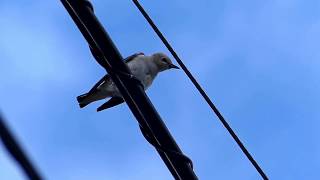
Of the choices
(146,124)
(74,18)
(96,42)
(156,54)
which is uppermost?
(156,54)

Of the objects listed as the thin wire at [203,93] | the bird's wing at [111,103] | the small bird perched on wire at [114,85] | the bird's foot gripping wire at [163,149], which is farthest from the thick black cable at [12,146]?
the bird's wing at [111,103]

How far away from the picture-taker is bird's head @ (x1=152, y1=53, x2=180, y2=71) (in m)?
10.1

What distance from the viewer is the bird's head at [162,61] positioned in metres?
10.1

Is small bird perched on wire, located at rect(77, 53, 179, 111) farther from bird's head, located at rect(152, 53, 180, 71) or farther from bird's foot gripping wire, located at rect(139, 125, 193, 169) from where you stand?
bird's foot gripping wire, located at rect(139, 125, 193, 169)

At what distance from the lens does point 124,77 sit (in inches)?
114

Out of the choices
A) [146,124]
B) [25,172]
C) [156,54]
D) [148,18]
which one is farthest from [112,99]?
[25,172]

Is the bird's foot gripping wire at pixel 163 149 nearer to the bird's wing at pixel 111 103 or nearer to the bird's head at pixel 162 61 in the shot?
the bird's wing at pixel 111 103

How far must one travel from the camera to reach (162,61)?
34.2ft

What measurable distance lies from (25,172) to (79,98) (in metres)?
8.39

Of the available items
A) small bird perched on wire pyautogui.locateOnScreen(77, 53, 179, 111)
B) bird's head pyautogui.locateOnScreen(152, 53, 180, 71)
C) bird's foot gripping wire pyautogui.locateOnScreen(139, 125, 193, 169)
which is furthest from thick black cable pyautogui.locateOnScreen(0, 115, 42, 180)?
bird's head pyautogui.locateOnScreen(152, 53, 180, 71)

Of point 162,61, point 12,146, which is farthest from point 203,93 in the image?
point 162,61

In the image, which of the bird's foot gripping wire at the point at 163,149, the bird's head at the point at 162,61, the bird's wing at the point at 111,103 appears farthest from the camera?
the bird's head at the point at 162,61

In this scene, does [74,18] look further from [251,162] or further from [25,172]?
[25,172]

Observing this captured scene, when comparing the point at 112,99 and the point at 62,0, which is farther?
the point at 112,99
